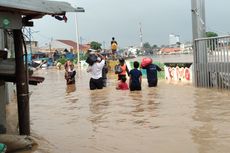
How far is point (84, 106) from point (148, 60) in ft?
19.8

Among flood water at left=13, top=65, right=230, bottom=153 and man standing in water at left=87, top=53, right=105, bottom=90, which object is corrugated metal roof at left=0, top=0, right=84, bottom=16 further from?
man standing in water at left=87, top=53, right=105, bottom=90

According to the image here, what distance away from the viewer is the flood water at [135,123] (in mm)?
7879

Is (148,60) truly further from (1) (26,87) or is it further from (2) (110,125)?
(1) (26,87)

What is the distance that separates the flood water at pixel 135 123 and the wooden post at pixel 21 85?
49 centimetres

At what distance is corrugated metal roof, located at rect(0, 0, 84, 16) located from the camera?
704 cm

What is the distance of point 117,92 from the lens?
56.6ft

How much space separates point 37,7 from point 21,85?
5.38 feet

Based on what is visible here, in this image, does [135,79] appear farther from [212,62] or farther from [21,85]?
[21,85]

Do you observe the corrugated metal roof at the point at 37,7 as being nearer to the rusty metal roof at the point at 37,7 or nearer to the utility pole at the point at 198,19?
the rusty metal roof at the point at 37,7

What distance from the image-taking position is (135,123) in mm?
10109

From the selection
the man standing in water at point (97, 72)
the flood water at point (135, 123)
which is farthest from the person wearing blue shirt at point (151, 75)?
the flood water at point (135, 123)

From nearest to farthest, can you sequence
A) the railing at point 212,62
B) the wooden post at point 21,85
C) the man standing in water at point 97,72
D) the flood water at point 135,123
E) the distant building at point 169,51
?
the flood water at point 135,123
the wooden post at point 21,85
the railing at point 212,62
the man standing in water at point 97,72
the distant building at point 169,51

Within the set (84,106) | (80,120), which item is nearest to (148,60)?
(84,106)

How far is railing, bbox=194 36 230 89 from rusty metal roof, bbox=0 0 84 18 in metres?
9.32
